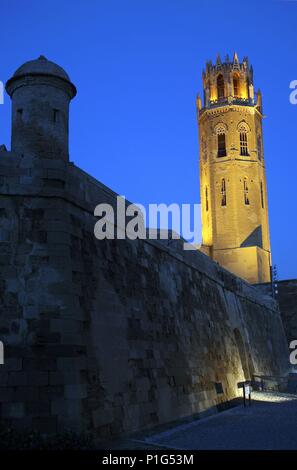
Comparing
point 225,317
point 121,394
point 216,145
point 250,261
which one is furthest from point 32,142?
point 216,145

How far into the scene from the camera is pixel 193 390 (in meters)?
13.7

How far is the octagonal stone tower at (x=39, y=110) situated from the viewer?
10.1m

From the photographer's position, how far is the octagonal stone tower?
10133 mm

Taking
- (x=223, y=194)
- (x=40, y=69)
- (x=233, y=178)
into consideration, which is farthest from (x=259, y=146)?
(x=40, y=69)

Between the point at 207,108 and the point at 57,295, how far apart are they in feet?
150

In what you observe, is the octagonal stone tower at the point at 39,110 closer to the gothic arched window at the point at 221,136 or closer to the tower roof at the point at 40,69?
the tower roof at the point at 40,69

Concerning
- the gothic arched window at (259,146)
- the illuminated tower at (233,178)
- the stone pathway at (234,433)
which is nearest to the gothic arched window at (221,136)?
the illuminated tower at (233,178)

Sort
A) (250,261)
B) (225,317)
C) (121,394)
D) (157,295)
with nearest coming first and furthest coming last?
(121,394)
(157,295)
(225,317)
(250,261)

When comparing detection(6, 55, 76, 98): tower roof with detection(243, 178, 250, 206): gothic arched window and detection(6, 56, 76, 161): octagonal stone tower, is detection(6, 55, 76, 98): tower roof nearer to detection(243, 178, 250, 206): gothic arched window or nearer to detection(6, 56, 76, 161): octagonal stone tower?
detection(6, 56, 76, 161): octagonal stone tower

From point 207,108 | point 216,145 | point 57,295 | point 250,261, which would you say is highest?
point 207,108

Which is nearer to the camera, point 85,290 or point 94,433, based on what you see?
point 94,433

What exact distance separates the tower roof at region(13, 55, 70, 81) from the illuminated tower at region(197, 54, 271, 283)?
38.6 m
